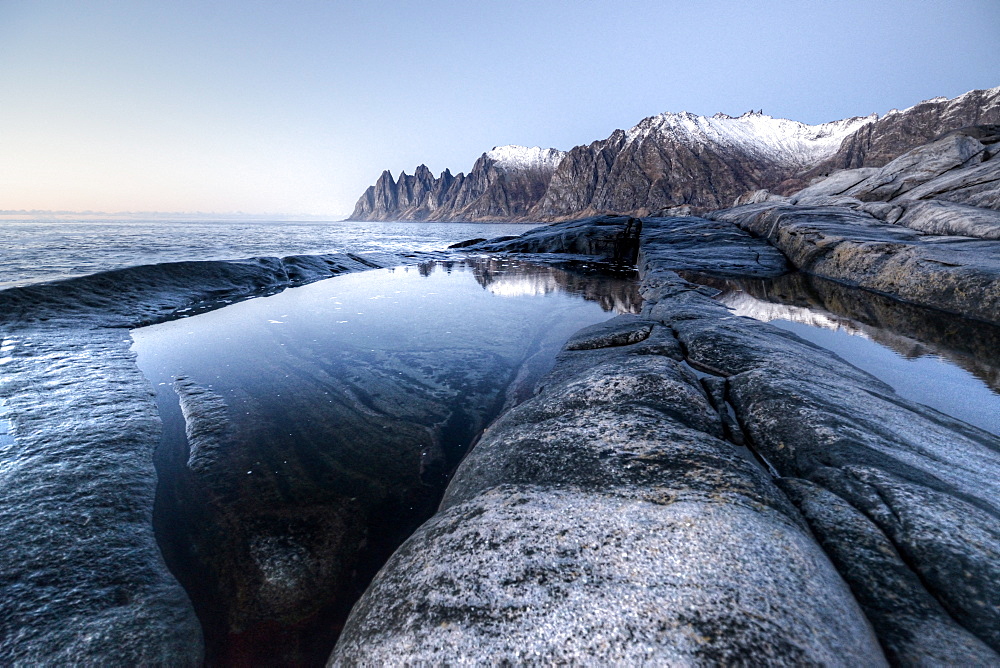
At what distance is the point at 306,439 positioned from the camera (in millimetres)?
4215

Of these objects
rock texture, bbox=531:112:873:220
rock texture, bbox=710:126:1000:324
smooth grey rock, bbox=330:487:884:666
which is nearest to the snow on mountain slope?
rock texture, bbox=531:112:873:220

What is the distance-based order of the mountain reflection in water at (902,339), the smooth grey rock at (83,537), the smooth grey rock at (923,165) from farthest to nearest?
the smooth grey rock at (923,165), the mountain reflection in water at (902,339), the smooth grey rock at (83,537)

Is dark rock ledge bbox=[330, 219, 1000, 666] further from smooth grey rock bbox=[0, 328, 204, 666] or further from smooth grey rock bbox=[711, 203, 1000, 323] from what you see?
smooth grey rock bbox=[711, 203, 1000, 323]

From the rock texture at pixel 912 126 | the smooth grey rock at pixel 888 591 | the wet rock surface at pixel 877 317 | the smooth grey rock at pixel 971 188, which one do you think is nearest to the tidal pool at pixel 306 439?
the smooth grey rock at pixel 888 591

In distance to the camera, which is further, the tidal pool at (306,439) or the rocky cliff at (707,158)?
the rocky cliff at (707,158)

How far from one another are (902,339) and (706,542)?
782 centimetres

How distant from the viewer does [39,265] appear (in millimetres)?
14508

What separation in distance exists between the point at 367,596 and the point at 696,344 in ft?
16.4

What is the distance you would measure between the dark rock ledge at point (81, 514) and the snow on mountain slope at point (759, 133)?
166213 mm

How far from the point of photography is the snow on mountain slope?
5404 inches

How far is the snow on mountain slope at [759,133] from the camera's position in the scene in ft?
450

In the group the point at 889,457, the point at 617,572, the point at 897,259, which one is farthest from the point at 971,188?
the point at 617,572

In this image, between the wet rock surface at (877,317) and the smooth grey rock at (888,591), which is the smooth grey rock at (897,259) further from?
the smooth grey rock at (888,591)

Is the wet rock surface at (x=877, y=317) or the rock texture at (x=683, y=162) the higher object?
the rock texture at (x=683, y=162)
